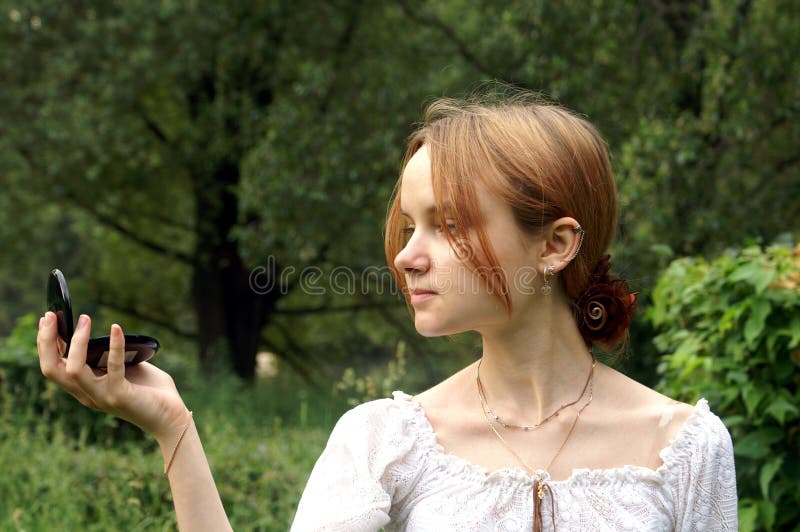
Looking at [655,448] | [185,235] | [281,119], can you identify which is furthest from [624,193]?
[185,235]

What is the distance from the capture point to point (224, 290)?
40.6 ft

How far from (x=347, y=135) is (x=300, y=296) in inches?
207

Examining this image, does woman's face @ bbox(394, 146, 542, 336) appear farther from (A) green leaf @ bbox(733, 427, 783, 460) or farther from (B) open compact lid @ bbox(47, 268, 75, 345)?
(A) green leaf @ bbox(733, 427, 783, 460)

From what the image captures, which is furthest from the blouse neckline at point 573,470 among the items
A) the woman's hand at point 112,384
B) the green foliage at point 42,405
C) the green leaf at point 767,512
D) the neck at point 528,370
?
the green foliage at point 42,405

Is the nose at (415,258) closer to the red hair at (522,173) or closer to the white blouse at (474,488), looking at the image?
the red hair at (522,173)

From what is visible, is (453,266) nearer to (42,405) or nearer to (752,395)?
(752,395)

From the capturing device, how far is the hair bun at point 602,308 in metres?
1.93

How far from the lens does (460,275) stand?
1.72 m

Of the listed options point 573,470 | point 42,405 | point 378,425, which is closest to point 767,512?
point 573,470

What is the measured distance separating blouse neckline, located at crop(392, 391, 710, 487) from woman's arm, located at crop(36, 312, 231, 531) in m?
0.43

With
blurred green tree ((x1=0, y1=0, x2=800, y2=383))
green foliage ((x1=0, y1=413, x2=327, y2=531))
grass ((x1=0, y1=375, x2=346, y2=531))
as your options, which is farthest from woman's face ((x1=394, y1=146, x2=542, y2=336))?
blurred green tree ((x1=0, y1=0, x2=800, y2=383))

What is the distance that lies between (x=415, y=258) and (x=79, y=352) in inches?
25.8

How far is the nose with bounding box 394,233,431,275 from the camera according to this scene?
1.74 m

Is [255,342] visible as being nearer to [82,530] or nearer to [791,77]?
[791,77]
